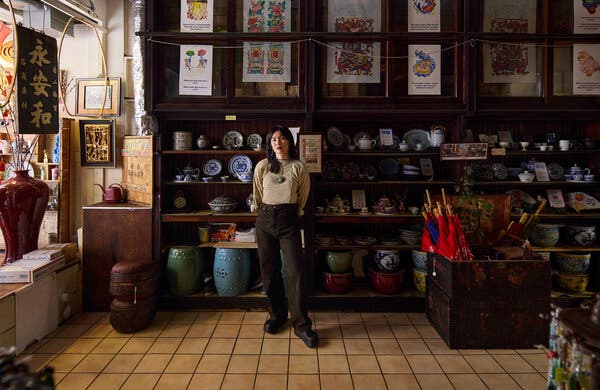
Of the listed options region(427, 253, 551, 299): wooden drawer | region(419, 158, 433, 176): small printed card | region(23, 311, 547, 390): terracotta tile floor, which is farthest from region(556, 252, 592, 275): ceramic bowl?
region(419, 158, 433, 176): small printed card

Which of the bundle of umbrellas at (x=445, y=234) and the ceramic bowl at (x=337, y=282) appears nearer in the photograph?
the bundle of umbrellas at (x=445, y=234)

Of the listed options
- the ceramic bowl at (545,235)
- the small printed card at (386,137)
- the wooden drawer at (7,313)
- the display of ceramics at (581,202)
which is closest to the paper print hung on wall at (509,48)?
the small printed card at (386,137)

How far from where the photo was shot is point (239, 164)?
14.1ft

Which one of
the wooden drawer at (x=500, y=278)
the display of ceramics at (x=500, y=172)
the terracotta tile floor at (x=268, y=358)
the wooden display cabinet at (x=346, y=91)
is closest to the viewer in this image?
the terracotta tile floor at (x=268, y=358)

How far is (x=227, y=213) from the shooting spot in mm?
4086

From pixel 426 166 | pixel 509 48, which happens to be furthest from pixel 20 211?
pixel 509 48

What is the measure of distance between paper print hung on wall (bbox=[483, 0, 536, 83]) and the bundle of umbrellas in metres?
1.43

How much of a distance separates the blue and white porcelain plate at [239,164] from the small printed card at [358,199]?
1.13m

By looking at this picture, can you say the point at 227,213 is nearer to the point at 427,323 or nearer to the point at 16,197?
the point at 16,197

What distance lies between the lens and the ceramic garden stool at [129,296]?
344 centimetres

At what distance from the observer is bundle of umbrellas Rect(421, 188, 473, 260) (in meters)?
3.25

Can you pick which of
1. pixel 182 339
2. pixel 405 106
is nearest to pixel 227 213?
pixel 182 339

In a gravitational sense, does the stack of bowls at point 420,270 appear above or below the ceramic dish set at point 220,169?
below

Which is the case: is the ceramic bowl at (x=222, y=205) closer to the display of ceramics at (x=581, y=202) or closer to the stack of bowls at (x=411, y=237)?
the stack of bowls at (x=411, y=237)
